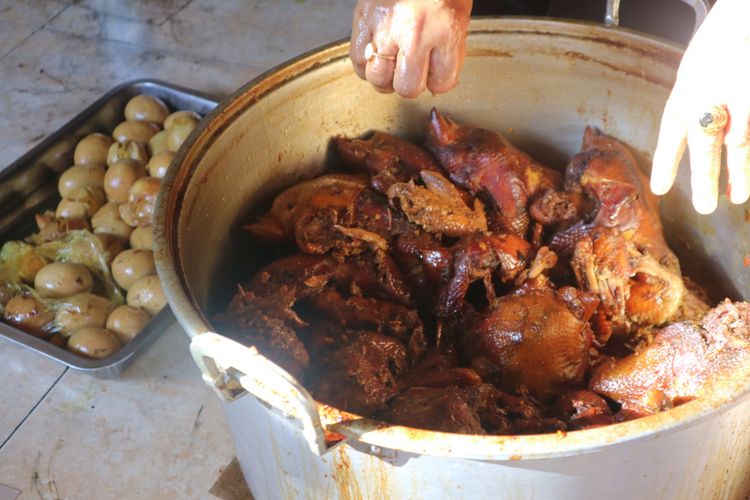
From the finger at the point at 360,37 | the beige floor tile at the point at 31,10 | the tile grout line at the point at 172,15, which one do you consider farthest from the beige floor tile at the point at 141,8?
the finger at the point at 360,37

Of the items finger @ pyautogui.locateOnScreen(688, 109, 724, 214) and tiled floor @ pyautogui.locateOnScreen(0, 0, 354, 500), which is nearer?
finger @ pyautogui.locateOnScreen(688, 109, 724, 214)

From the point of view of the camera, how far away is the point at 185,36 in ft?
10.3

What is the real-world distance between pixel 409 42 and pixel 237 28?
225 centimetres

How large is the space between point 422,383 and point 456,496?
27 centimetres

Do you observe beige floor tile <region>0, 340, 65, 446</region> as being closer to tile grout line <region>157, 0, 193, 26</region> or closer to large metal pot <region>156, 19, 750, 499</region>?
large metal pot <region>156, 19, 750, 499</region>

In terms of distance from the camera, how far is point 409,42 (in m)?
1.15

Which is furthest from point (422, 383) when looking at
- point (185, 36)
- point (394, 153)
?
point (185, 36)

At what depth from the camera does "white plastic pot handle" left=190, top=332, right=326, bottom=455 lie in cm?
85

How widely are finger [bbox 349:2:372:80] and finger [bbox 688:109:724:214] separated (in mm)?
535

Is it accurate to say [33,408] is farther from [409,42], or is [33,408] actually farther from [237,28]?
[237,28]

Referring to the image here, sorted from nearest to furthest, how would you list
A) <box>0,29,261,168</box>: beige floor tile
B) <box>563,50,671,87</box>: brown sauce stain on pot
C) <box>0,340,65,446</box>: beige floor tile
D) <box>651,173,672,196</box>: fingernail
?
<box>651,173,672,196</box>: fingernail < <box>563,50,671,87</box>: brown sauce stain on pot < <box>0,340,65,446</box>: beige floor tile < <box>0,29,261,168</box>: beige floor tile

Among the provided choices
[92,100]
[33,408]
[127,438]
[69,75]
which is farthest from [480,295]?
[69,75]

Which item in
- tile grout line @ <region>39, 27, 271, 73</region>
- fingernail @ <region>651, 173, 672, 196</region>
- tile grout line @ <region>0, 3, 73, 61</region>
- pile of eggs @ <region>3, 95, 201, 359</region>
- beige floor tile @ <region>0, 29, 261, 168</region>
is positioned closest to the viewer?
fingernail @ <region>651, 173, 672, 196</region>

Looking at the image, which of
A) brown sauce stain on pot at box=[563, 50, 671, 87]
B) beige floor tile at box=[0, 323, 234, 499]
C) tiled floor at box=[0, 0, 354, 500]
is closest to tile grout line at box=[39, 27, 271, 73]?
tiled floor at box=[0, 0, 354, 500]
